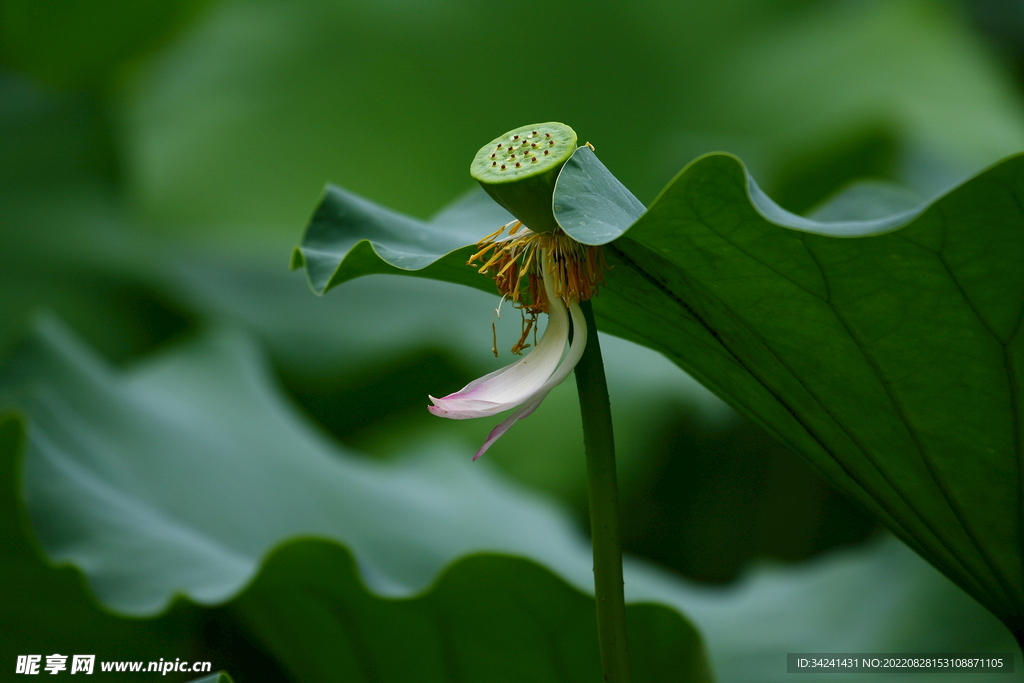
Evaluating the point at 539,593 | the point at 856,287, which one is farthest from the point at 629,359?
the point at 856,287

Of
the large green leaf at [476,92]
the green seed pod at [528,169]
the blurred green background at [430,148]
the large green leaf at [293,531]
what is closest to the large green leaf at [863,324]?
the green seed pod at [528,169]

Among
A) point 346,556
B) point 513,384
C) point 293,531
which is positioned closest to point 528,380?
point 513,384

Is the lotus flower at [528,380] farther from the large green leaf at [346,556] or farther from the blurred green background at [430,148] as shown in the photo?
the blurred green background at [430,148]

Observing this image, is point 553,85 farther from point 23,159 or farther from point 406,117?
point 23,159

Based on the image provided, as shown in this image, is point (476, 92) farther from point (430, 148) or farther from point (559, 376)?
point (559, 376)

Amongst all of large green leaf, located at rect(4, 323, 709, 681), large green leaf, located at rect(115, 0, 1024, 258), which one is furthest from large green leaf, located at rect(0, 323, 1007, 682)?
large green leaf, located at rect(115, 0, 1024, 258)

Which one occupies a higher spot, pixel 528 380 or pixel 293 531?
pixel 528 380
